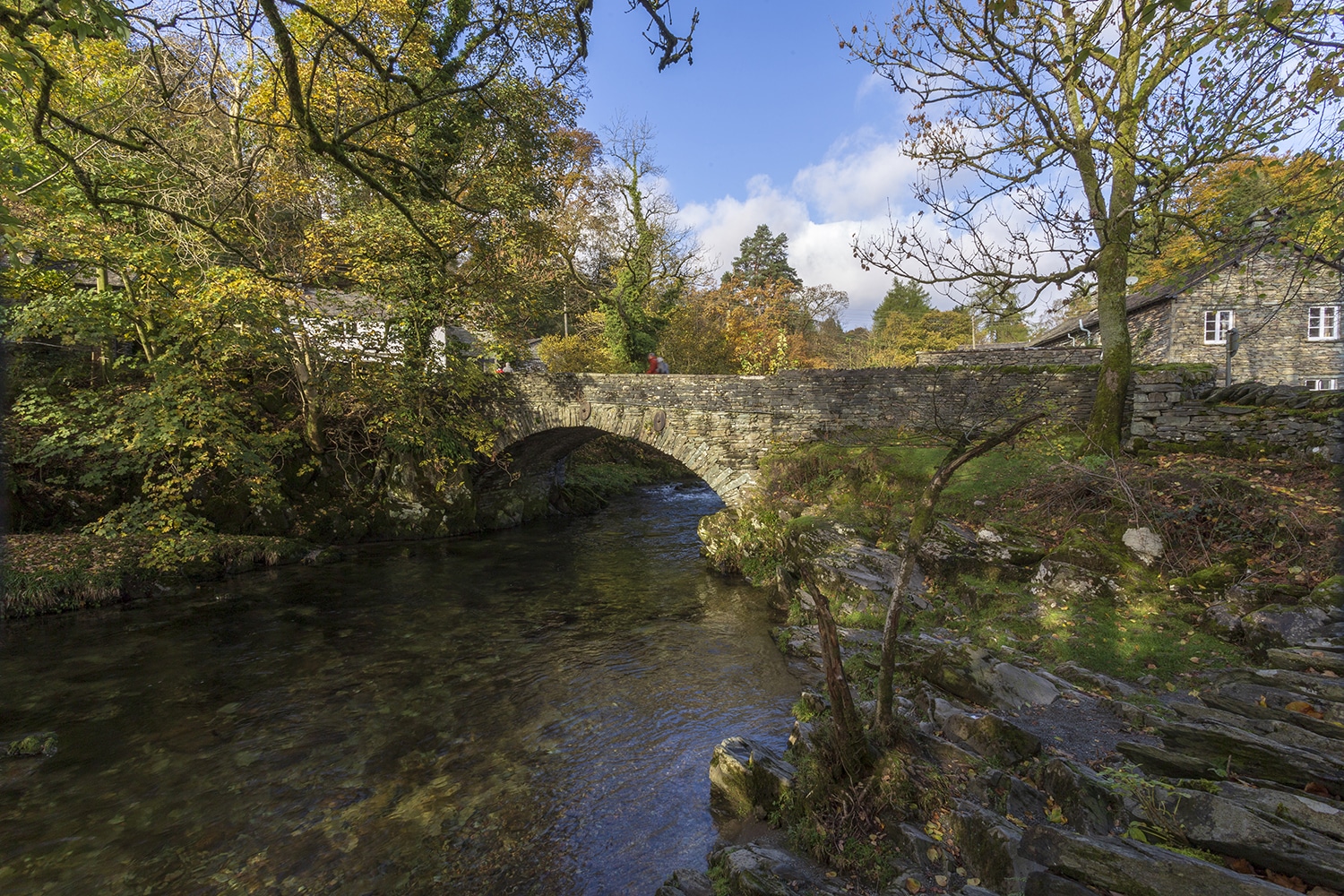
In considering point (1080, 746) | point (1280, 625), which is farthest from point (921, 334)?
point (1080, 746)

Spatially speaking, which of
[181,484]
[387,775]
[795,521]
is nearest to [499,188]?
[181,484]

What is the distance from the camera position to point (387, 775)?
621cm

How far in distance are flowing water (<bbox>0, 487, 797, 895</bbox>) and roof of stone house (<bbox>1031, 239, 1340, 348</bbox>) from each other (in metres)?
6.64

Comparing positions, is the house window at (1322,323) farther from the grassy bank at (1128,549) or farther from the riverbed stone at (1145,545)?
A: the riverbed stone at (1145,545)

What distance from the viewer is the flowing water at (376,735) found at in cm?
501

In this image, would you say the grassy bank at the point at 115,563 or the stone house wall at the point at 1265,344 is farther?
the stone house wall at the point at 1265,344

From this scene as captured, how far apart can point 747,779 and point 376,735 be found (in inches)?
176

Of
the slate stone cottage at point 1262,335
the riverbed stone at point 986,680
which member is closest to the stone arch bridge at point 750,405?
the riverbed stone at point 986,680

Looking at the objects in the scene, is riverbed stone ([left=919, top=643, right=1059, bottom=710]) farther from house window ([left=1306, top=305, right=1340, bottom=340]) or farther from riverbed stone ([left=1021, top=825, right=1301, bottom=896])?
house window ([left=1306, top=305, right=1340, bottom=340])

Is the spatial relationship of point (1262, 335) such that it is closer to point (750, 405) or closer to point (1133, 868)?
point (750, 405)

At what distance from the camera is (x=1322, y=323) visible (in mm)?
24172

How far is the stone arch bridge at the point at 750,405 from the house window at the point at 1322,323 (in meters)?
19.6

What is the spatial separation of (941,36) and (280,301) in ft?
41.8

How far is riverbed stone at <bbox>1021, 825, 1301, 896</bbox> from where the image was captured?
2889 millimetres
